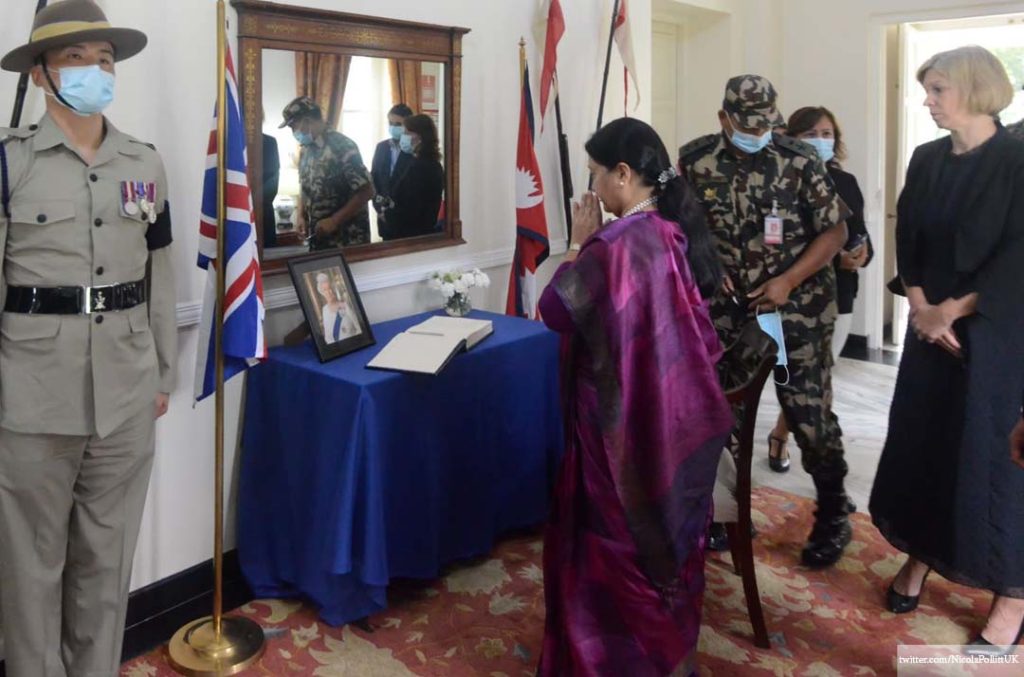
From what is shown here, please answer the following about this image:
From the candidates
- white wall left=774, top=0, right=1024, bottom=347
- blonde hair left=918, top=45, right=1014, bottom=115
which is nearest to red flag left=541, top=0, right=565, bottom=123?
blonde hair left=918, top=45, right=1014, bottom=115

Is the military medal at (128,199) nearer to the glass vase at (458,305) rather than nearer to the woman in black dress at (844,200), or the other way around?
the glass vase at (458,305)

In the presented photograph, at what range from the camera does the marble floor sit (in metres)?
3.82

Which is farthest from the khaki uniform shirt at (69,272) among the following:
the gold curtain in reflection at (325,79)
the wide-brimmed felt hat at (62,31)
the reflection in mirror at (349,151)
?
the gold curtain in reflection at (325,79)

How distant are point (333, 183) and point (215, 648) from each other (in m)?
1.47

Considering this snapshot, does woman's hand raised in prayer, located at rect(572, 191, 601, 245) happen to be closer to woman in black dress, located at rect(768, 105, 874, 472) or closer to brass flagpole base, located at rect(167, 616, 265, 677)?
brass flagpole base, located at rect(167, 616, 265, 677)

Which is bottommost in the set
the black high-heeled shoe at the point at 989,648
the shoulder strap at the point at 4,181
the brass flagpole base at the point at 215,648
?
the black high-heeled shoe at the point at 989,648

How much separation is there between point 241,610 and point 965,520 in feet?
6.90

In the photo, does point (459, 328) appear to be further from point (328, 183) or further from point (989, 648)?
point (989, 648)

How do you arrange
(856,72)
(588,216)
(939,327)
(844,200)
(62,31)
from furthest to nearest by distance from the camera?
1. (856,72)
2. (844,200)
3. (939,327)
4. (588,216)
5. (62,31)

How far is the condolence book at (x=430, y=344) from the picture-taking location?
8.61ft

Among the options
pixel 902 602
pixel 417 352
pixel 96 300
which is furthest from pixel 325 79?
pixel 902 602

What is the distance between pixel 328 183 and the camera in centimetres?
298

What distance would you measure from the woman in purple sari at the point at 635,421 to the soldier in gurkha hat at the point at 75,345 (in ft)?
3.26

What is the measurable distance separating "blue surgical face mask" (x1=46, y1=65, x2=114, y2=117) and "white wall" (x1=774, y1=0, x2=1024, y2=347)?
494 centimetres
